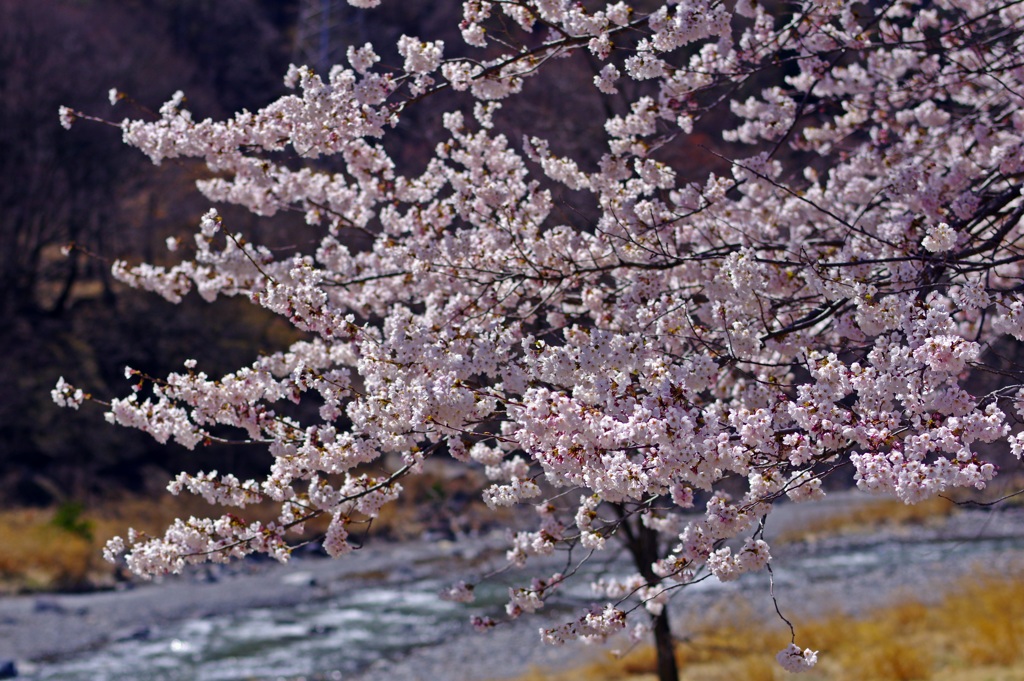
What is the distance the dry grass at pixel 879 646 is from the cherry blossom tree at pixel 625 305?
482 centimetres

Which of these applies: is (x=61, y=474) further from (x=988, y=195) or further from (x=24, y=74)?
(x=988, y=195)

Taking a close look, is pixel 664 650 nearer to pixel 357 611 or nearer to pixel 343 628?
pixel 343 628

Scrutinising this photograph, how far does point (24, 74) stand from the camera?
25.5m

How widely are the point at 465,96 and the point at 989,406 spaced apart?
18.8 m

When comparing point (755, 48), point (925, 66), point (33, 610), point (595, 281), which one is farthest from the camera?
point (33, 610)

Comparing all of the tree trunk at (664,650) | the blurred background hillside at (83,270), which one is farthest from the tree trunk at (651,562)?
the blurred background hillside at (83,270)

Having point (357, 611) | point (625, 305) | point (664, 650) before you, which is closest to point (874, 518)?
point (357, 611)

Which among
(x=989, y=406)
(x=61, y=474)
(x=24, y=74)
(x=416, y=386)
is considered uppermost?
(x=24, y=74)

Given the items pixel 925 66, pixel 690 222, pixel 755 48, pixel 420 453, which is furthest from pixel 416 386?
pixel 925 66

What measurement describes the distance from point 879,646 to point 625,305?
7855mm

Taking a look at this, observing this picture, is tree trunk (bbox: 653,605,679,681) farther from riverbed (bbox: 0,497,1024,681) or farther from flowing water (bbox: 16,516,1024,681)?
flowing water (bbox: 16,516,1024,681)

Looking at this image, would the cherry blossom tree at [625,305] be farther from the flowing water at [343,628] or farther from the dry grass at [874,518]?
the dry grass at [874,518]

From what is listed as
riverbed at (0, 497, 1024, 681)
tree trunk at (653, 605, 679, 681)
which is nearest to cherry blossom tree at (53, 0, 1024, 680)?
tree trunk at (653, 605, 679, 681)

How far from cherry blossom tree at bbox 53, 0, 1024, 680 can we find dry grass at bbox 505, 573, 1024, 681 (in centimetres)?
482
